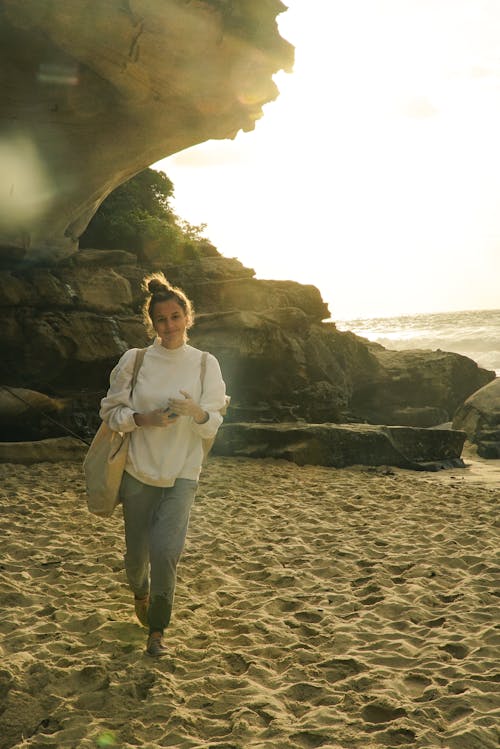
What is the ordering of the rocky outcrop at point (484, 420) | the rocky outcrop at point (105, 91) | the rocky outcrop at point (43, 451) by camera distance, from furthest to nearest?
the rocky outcrop at point (484, 420)
the rocky outcrop at point (105, 91)
the rocky outcrop at point (43, 451)

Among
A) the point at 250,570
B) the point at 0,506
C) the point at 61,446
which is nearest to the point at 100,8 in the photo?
the point at 61,446

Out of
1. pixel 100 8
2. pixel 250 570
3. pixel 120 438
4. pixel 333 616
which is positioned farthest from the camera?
pixel 100 8

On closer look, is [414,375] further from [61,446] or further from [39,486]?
[39,486]

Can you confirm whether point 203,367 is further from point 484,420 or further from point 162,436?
point 484,420

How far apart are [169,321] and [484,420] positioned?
14204 millimetres

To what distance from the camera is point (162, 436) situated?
3838mm

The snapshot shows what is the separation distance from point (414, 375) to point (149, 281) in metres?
17.3

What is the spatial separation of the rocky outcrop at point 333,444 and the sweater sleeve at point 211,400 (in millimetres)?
8462

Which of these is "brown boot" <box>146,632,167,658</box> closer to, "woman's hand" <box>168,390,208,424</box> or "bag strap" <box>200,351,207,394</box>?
"woman's hand" <box>168,390,208,424</box>

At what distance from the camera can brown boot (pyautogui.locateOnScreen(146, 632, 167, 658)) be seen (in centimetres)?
398

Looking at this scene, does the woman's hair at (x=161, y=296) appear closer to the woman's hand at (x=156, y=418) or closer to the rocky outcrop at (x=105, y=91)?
the woman's hand at (x=156, y=418)

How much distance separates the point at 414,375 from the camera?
803 inches

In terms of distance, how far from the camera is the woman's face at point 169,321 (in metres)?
3.90

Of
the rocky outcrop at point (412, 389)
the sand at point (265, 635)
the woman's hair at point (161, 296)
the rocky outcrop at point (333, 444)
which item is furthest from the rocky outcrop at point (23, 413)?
the rocky outcrop at point (412, 389)
